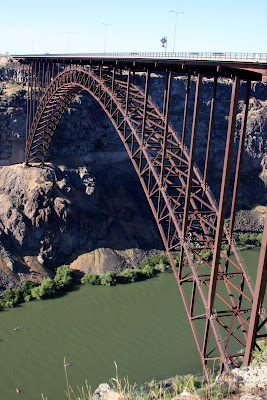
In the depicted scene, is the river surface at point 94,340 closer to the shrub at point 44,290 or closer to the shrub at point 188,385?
the shrub at point 44,290

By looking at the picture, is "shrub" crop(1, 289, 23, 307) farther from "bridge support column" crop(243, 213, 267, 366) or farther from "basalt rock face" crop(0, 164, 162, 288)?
"bridge support column" crop(243, 213, 267, 366)

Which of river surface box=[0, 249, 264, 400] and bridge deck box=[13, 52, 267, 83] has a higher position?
bridge deck box=[13, 52, 267, 83]

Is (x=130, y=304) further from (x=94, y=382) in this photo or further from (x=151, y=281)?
(x=94, y=382)

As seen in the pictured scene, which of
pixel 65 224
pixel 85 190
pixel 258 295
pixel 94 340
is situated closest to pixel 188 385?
pixel 258 295

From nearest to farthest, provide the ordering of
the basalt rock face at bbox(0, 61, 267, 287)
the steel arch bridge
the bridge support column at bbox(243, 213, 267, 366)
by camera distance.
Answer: the bridge support column at bbox(243, 213, 267, 366) < the steel arch bridge < the basalt rock face at bbox(0, 61, 267, 287)

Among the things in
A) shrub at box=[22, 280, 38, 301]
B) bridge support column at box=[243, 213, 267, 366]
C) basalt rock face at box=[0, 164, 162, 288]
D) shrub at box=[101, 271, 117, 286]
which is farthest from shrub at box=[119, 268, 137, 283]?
bridge support column at box=[243, 213, 267, 366]

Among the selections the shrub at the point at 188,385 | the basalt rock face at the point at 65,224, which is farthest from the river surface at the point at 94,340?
the shrub at the point at 188,385
